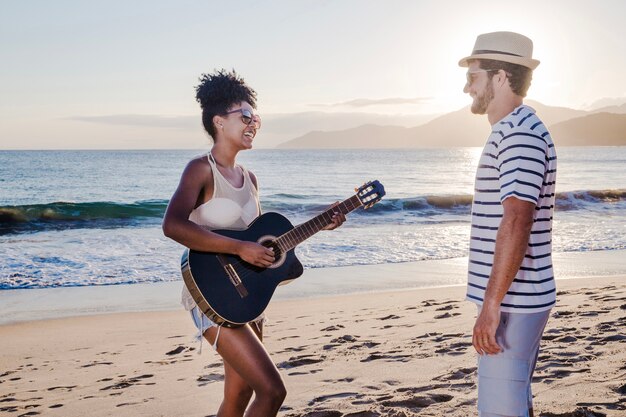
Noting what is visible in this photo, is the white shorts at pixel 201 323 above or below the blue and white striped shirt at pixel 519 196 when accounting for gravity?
below

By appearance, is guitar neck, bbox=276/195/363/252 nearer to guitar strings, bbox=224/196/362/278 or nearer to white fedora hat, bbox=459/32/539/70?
guitar strings, bbox=224/196/362/278

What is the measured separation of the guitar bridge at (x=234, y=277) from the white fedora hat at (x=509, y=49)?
1.55 meters

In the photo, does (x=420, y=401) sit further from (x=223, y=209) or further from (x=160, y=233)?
(x=160, y=233)

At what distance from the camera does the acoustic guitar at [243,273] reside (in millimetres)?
3213

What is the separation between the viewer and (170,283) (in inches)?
402

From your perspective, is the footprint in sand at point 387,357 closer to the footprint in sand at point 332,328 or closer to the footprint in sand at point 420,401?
the footprint in sand at point 420,401

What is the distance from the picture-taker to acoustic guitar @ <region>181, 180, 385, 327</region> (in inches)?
126

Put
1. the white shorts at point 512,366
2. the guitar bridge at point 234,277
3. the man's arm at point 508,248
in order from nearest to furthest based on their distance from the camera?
the man's arm at point 508,248
the white shorts at point 512,366
the guitar bridge at point 234,277

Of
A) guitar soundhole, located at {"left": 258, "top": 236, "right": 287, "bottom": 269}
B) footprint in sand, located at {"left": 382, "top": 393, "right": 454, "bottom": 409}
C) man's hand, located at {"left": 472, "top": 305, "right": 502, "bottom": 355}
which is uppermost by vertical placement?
guitar soundhole, located at {"left": 258, "top": 236, "right": 287, "bottom": 269}

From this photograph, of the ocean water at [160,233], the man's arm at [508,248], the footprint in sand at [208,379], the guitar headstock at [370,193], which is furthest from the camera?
the ocean water at [160,233]

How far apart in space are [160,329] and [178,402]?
2.57m

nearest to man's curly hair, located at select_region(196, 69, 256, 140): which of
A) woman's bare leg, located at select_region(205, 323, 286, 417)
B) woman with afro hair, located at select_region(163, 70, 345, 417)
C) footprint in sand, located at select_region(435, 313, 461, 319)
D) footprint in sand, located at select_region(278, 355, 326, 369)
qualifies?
woman with afro hair, located at select_region(163, 70, 345, 417)

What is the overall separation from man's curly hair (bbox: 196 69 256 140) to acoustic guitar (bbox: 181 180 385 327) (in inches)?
23.6

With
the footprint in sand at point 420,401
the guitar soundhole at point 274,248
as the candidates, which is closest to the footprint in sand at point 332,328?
the footprint in sand at point 420,401
